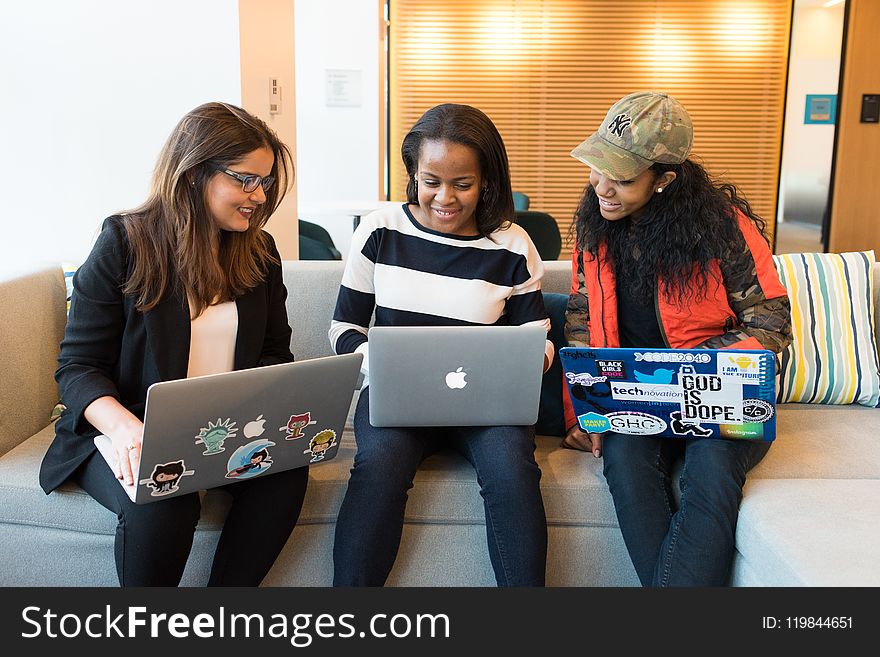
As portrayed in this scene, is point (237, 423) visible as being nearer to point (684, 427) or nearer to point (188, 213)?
point (188, 213)

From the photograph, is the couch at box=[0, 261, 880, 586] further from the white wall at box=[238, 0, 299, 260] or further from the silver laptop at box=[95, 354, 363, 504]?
the white wall at box=[238, 0, 299, 260]

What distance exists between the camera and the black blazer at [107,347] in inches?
66.0

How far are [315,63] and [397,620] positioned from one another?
4691 millimetres

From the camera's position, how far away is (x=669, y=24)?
A: 5.58m

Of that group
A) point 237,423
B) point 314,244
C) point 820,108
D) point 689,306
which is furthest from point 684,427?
point 820,108

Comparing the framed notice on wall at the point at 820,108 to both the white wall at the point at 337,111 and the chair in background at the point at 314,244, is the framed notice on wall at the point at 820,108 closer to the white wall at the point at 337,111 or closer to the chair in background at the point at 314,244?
the white wall at the point at 337,111

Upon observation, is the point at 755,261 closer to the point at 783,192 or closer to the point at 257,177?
the point at 257,177

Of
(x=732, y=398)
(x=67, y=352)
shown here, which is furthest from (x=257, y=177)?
(x=732, y=398)

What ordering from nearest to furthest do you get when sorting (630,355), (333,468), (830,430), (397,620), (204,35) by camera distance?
(397,620), (630,355), (333,468), (830,430), (204,35)

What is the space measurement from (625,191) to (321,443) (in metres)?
0.81

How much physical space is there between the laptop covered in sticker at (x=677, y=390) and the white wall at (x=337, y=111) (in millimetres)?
3887

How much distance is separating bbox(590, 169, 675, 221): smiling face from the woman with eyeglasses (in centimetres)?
68

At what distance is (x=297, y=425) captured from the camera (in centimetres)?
158

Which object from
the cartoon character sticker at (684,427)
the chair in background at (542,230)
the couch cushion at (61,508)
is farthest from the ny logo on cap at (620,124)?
the chair in background at (542,230)
